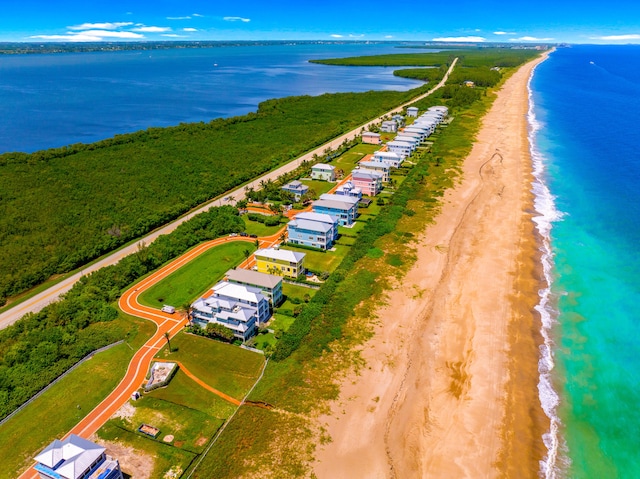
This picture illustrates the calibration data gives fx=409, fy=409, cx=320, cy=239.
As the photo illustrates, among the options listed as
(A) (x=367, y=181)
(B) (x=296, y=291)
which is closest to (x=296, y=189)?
(A) (x=367, y=181)

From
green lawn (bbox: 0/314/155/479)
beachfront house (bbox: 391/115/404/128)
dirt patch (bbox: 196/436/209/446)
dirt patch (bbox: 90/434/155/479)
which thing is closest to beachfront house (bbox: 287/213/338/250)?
green lawn (bbox: 0/314/155/479)

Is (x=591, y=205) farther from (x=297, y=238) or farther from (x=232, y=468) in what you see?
(x=232, y=468)

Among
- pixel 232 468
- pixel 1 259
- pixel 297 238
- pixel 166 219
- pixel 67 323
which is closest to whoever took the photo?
pixel 232 468

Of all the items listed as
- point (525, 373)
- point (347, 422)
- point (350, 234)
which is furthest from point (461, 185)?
point (347, 422)

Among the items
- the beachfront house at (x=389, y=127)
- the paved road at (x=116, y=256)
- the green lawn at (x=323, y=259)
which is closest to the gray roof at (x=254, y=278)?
the green lawn at (x=323, y=259)

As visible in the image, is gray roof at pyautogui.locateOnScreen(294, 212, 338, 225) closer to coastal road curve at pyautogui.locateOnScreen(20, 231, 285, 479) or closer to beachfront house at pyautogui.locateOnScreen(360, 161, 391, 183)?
coastal road curve at pyautogui.locateOnScreen(20, 231, 285, 479)

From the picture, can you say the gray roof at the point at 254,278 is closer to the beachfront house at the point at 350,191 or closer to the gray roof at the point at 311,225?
the gray roof at the point at 311,225
